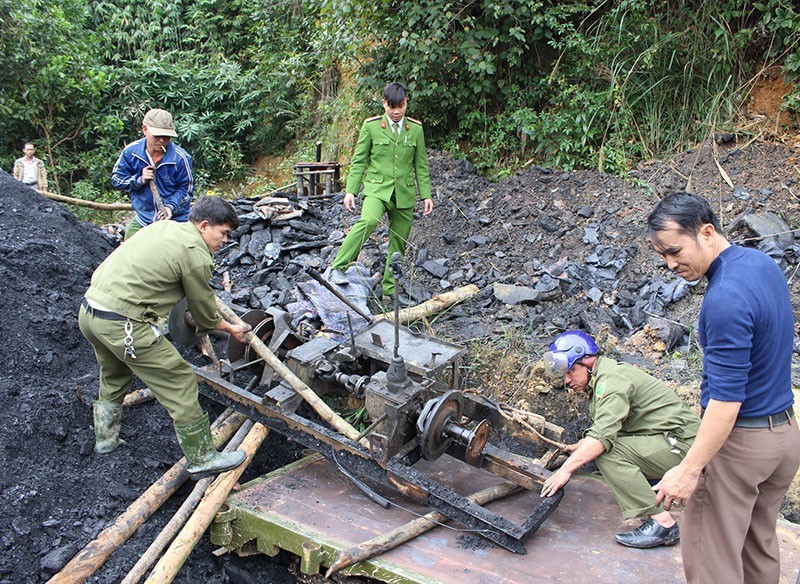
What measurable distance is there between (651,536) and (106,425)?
11.5 ft

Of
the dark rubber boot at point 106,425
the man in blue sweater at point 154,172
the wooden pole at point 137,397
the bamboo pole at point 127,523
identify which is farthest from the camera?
the man in blue sweater at point 154,172

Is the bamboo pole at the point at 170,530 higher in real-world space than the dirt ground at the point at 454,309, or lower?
lower

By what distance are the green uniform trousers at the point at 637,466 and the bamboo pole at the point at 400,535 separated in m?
0.70

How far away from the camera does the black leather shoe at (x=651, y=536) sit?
133 inches

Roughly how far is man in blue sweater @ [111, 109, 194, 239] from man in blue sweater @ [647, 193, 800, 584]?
4424 mm

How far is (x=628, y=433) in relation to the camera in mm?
Answer: 3617

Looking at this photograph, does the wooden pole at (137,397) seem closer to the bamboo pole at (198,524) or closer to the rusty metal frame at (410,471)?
the rusty metal frame at (410,471)

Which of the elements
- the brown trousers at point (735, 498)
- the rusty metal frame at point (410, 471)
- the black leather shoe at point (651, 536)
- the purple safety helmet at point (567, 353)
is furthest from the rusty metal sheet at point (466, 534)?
the purple safety helmet at point (567, 353)

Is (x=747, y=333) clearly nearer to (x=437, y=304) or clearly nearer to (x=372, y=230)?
(x=437, y=304)

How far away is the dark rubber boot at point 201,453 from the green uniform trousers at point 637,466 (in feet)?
7.60

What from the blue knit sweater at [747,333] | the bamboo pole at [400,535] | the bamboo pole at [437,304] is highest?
the blue knit sweater at [747,333]

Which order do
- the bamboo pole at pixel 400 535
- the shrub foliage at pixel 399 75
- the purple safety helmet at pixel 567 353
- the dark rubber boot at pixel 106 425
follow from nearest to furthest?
the bamboo pole at pixel 400 535, the purple safety helmet at pixel 567 353, the dark rubber boot at pixel 106 425, the shrub foliage at pixel 399 75

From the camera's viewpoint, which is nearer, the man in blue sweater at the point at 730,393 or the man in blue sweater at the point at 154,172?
the man in blue sweater at the point at 730,393

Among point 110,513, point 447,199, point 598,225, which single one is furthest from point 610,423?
point 447,199
